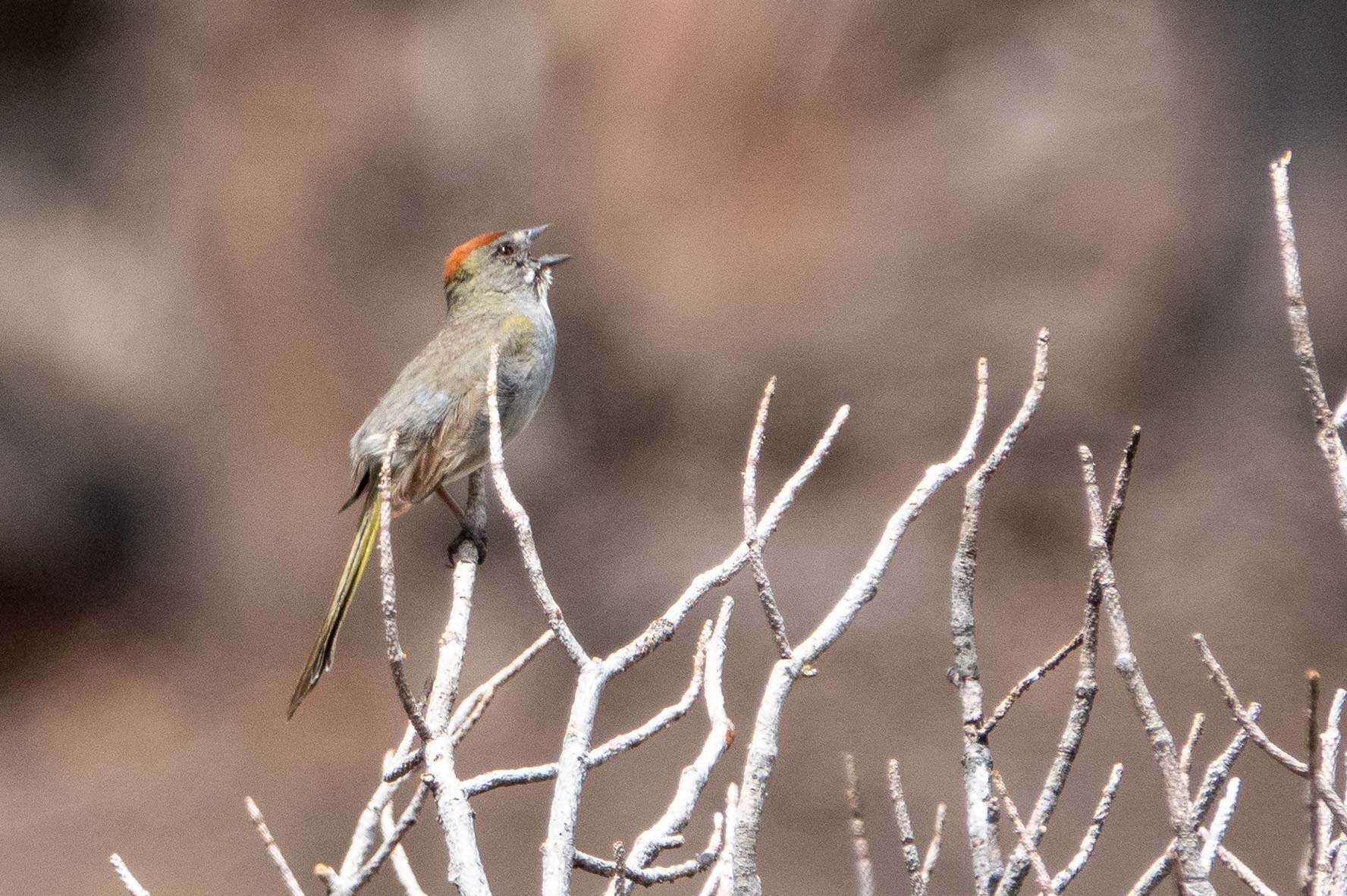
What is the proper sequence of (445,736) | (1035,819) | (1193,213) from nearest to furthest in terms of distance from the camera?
1. (1035,819)
2. (445,736)
3. (1193,213)

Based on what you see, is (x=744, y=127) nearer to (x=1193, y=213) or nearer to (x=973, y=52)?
(x=973, y=52)

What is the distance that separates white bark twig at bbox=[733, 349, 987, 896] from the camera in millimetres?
1840

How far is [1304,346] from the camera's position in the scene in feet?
5.98

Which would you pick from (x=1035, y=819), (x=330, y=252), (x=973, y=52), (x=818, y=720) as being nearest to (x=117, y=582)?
(x=330, y=252)

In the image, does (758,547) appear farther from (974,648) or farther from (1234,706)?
(1234,706)

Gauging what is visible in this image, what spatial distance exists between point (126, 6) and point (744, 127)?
3954mm

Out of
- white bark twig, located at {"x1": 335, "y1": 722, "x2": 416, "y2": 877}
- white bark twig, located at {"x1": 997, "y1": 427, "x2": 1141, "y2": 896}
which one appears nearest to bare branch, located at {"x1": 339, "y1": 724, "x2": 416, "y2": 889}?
white bark twig, located at {"x1": 335, "y1": 722, "x2": 416, "y2": 877}

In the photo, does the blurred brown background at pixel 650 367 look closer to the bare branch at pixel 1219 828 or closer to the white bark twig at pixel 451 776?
the white bark twig at pixel 451 776

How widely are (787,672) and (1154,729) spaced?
53 centimetres

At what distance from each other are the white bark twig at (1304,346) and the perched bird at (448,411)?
243cm

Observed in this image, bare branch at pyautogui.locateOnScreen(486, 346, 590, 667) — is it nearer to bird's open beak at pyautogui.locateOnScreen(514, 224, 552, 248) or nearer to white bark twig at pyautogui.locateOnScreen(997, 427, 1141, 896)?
white bark twig at pyautogui.locateOnScreen(997, 427, 1141, 896)

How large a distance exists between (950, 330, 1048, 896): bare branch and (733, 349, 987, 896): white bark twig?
3.0 inches

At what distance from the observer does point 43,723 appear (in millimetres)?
8398

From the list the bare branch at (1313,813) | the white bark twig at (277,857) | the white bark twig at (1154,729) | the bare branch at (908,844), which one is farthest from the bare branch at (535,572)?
the bare branch at (1313,813)
